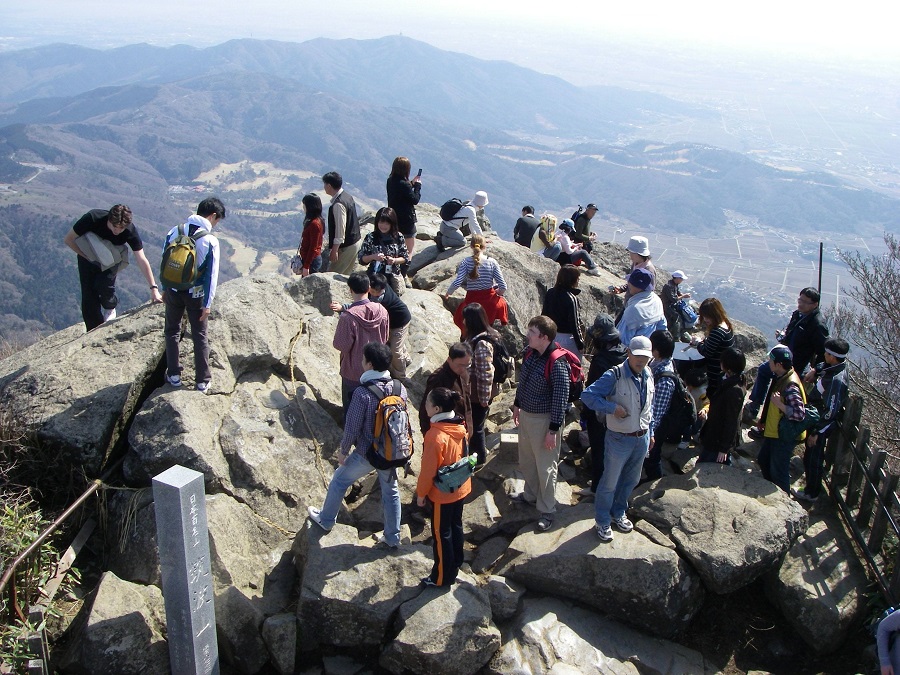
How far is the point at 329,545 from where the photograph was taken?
638 centimetres

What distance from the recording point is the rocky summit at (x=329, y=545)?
5.92 meters

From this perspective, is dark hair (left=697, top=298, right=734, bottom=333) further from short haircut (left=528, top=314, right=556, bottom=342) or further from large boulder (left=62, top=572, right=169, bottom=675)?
large boulder (left=62, top=572, right=169, bottom=675)

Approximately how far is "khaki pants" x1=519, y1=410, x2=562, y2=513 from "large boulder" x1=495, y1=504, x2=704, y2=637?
604mm

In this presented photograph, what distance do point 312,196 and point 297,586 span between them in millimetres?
6417

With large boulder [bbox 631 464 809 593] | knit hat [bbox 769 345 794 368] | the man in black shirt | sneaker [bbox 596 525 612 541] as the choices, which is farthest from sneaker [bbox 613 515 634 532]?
the man in black shirt

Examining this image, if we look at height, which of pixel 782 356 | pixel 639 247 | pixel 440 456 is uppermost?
pixel 639 247

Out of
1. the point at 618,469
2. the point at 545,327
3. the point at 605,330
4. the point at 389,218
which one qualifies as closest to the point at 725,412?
the point at 605,330

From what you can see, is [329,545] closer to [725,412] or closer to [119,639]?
[119,639]

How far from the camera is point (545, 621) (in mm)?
6422

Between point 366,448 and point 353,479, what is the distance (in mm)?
498

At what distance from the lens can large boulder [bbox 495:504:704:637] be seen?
21.2 feet

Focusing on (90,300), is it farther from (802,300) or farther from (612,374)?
(802,300)

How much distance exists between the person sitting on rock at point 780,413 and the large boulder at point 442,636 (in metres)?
4.20

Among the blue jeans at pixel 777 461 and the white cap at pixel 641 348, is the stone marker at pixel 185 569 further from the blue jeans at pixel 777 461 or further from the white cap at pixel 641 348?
the blue jeans at pixel 777 461
